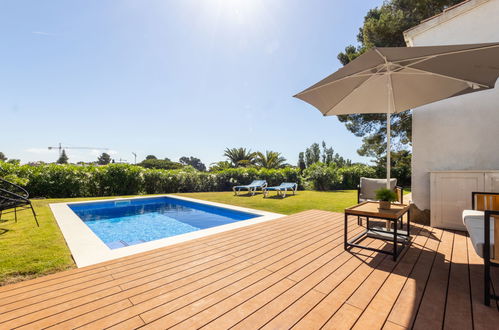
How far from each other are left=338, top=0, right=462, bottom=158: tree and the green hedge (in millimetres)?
3203

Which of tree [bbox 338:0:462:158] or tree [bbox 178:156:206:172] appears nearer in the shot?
tree [bbox 338:0:462:158]

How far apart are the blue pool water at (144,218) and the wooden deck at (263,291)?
2777mm

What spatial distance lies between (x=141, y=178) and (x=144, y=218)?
18.4ft

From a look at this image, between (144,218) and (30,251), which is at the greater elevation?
(30,251)

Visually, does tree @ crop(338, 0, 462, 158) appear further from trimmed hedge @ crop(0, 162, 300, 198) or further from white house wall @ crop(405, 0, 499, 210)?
white house wall @ crop(405, 0, 499, 210)

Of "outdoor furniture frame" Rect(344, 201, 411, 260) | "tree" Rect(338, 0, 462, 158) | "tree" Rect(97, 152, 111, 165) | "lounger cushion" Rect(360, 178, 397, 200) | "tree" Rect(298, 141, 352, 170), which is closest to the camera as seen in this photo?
"outdoor furniture frame" Rect(344, 201, 411, 260)

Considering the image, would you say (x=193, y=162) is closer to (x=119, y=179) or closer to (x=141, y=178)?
(x=141, y=178)

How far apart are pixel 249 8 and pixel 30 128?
3796cm

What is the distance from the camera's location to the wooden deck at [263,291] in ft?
5.53

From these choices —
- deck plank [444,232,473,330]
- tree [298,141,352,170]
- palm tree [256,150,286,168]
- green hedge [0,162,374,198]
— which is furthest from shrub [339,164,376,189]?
tree [298,141,352,170]

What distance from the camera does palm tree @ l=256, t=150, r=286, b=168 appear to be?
80.0 ft

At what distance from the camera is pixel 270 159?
957 inches

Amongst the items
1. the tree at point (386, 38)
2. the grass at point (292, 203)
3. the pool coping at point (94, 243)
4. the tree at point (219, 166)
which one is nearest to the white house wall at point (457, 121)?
the grass at point (292, 203)

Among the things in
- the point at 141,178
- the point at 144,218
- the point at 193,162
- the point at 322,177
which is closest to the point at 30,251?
the point at 144,218
